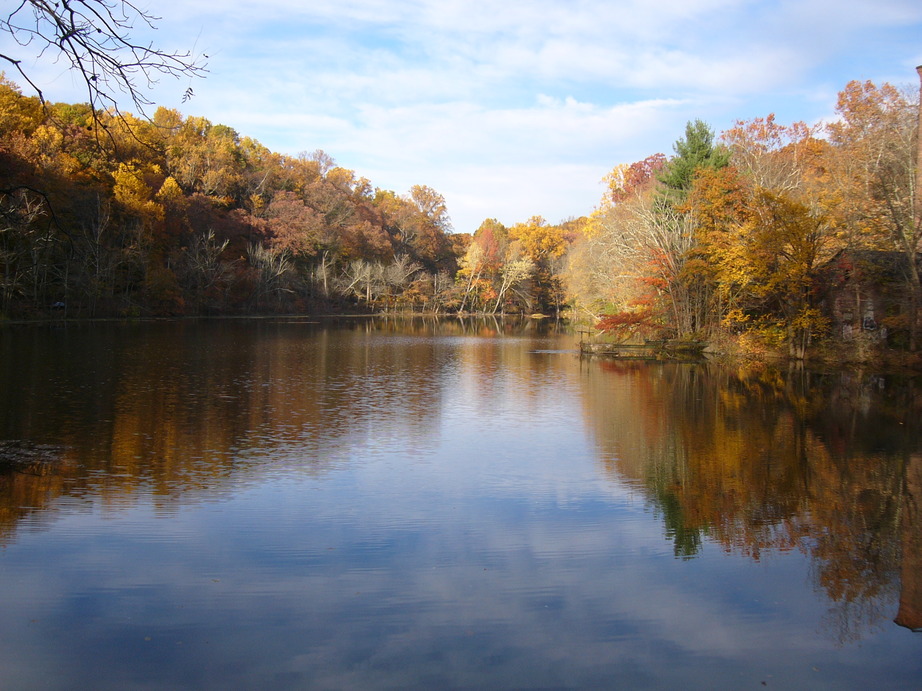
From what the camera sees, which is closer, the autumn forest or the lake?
Result: the lake

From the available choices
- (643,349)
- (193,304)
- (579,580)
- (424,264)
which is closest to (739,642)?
(579,580)

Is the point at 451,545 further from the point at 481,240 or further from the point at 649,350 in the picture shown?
the point at 481,240

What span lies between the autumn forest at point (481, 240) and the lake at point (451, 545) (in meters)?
3.01

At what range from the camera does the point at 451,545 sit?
7398mm

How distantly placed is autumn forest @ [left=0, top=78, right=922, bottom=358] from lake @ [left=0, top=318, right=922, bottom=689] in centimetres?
301

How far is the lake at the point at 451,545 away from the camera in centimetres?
513

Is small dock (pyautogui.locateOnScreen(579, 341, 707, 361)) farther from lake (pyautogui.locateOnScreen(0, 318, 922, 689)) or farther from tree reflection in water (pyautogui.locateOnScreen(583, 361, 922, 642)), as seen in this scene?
lake (pyautogui.locateOnScreen(0, 318, 922, 689))

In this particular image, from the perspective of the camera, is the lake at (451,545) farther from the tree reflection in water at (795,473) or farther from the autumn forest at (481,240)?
the autumn forest at (481,240)

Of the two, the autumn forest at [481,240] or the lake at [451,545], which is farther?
the autumn forest at [481,240]

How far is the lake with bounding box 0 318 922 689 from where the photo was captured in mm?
5133

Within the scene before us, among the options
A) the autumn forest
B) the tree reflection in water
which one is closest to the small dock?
the autumn forest

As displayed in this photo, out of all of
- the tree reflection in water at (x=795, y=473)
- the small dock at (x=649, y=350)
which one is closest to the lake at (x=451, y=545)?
the tree reflection in water at (x=795, y=473)

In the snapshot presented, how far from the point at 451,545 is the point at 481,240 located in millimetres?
79167

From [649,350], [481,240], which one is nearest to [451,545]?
[649,350]
